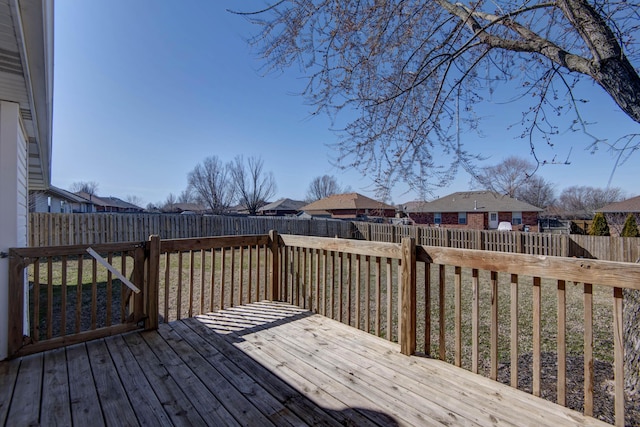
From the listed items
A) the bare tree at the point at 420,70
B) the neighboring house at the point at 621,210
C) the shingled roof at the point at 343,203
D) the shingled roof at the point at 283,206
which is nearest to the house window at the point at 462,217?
the shingled roof at the point at 343,203

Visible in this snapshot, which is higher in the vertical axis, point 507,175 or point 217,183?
point 217,183

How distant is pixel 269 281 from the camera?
4.20 meters

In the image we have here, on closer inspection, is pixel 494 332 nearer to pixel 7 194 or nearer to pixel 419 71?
pixel 419 71

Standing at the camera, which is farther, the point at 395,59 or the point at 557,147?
the point at 395,59

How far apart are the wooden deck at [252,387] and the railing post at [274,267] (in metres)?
1.22

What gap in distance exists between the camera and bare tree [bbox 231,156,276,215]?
29.0 metres

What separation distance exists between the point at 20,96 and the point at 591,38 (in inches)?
182

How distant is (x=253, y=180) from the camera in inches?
1152

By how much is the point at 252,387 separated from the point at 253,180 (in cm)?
2820

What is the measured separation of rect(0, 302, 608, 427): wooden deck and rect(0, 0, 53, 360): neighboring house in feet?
2.66

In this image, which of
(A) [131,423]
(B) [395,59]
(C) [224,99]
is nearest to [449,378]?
(A) [131,423]

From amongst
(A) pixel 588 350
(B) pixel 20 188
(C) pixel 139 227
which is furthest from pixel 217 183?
(A) pixel 588 350

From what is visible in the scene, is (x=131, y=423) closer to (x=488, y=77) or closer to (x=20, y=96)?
(x=20, y=96)

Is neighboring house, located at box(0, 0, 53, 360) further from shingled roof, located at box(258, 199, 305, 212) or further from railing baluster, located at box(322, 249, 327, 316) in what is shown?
shingled roof, located at box(258, 199, 305, 212)
